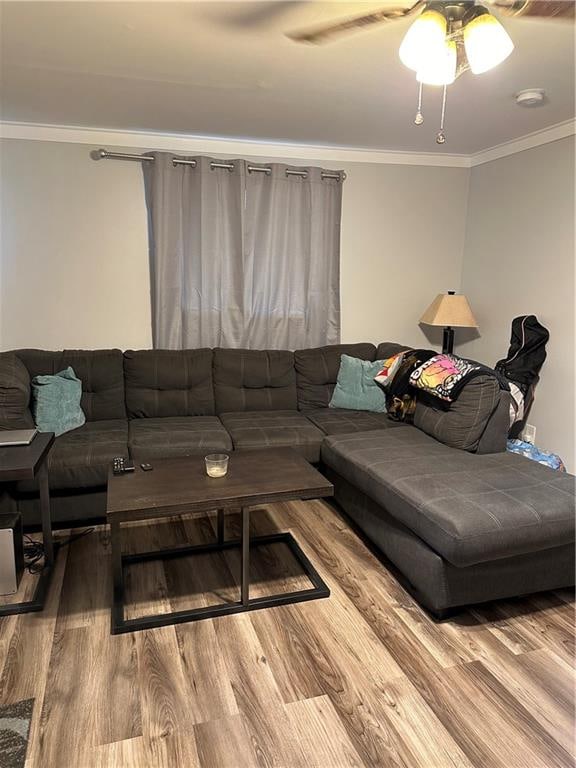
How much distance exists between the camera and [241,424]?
3.33m

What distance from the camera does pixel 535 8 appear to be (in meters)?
1.58

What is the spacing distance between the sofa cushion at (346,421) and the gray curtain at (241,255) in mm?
705

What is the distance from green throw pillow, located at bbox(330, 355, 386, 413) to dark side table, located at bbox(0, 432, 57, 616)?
200 cm

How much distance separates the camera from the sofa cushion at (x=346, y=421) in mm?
3338

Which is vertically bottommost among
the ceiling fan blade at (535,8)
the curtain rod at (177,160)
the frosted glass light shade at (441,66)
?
the frosted glass light shade at (441,66)

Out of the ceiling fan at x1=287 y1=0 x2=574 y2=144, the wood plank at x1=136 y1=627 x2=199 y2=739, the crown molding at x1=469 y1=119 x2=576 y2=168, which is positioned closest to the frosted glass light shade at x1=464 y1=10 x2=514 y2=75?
the ceiling fan at x1=287 y1=0 x2=574 y2=144

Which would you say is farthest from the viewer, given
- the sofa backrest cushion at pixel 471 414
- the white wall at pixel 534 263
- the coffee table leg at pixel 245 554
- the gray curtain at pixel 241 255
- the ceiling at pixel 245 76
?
the gray curtain at pixel 241 255

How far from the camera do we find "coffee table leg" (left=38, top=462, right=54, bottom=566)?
237cm

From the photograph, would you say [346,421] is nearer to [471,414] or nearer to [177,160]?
[471,414]

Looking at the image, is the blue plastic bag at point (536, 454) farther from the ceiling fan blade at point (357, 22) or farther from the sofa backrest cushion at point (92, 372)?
the sofa backrest cushion at point (92, 372)

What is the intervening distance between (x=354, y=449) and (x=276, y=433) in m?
0.56

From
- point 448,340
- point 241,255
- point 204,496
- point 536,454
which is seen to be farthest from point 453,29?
point 448,340

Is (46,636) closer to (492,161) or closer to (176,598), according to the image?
(176,598)

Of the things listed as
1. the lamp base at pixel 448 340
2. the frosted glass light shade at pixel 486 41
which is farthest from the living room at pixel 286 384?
the lamp base at pixel 448 340
